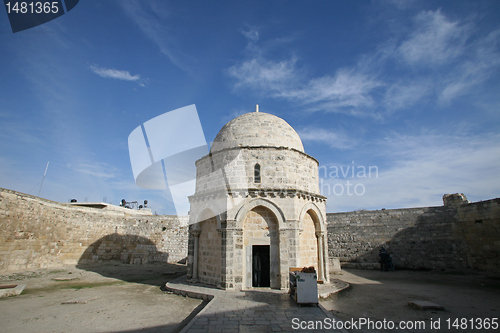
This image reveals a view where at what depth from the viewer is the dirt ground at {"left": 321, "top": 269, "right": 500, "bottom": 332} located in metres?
7.65

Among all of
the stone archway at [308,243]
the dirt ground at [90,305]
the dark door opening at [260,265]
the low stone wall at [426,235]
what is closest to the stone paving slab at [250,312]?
the dark door opening at [260,265]

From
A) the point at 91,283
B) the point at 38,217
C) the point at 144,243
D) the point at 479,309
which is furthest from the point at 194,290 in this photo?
the point at 144,243

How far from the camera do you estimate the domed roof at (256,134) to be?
1217 cm

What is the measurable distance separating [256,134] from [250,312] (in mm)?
7611

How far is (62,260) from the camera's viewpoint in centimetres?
1673

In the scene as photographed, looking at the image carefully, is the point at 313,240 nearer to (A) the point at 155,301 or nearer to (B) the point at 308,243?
(B) the point at 308,243

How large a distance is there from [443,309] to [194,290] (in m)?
8.60

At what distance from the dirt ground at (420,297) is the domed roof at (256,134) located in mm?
6998

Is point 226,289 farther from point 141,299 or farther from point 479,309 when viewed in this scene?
point 479,309

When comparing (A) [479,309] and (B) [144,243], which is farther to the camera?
(B) [144,243]

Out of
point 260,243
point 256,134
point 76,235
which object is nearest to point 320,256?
point 260,243

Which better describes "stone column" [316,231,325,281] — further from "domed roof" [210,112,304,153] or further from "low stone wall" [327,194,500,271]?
"low stone wall" [327,194,500,271]

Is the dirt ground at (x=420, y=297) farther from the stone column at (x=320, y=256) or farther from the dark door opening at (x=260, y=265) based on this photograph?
the dark door opening at (x=260, y=265)

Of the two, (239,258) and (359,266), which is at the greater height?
(239,258)
